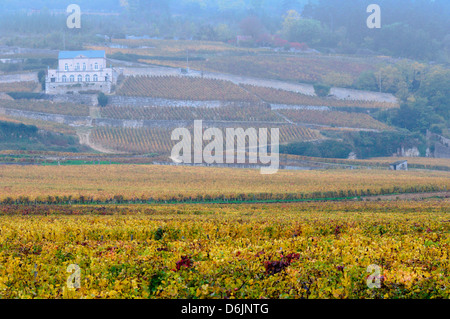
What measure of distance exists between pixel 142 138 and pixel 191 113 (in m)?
11.3

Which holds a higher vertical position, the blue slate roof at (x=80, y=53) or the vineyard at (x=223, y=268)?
the blue slate roof at (x=80, y=53)

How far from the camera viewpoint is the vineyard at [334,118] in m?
76.2

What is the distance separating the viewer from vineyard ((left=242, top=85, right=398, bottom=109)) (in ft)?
277

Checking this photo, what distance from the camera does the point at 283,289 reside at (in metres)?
9.15

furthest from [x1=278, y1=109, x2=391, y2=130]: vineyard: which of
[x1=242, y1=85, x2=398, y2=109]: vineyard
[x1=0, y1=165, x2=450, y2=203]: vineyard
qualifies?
[x1=0, y1=165, x2=450, y2=203]: vineyard

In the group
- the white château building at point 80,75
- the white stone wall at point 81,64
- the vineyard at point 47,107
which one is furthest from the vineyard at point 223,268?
the white stone wall at point 81,64

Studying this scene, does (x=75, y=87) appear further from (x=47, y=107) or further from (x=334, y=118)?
(x=334, y=118)

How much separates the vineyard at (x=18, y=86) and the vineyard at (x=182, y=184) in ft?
126

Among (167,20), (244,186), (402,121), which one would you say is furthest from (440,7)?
(244,186)

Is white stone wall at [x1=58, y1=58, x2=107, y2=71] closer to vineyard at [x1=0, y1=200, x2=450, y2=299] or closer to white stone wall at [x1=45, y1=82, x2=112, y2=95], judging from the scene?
white stone wall at [x1=45, y1=82, x2=112, y2=95]

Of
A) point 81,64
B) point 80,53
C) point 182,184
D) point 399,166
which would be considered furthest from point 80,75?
point 182,184

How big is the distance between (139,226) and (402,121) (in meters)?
72.5

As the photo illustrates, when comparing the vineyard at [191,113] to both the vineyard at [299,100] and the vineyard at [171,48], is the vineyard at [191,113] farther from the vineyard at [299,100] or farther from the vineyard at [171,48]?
the vineyard at [171,48]

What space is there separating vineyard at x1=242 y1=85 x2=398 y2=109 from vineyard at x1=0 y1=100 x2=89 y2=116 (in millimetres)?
26661
